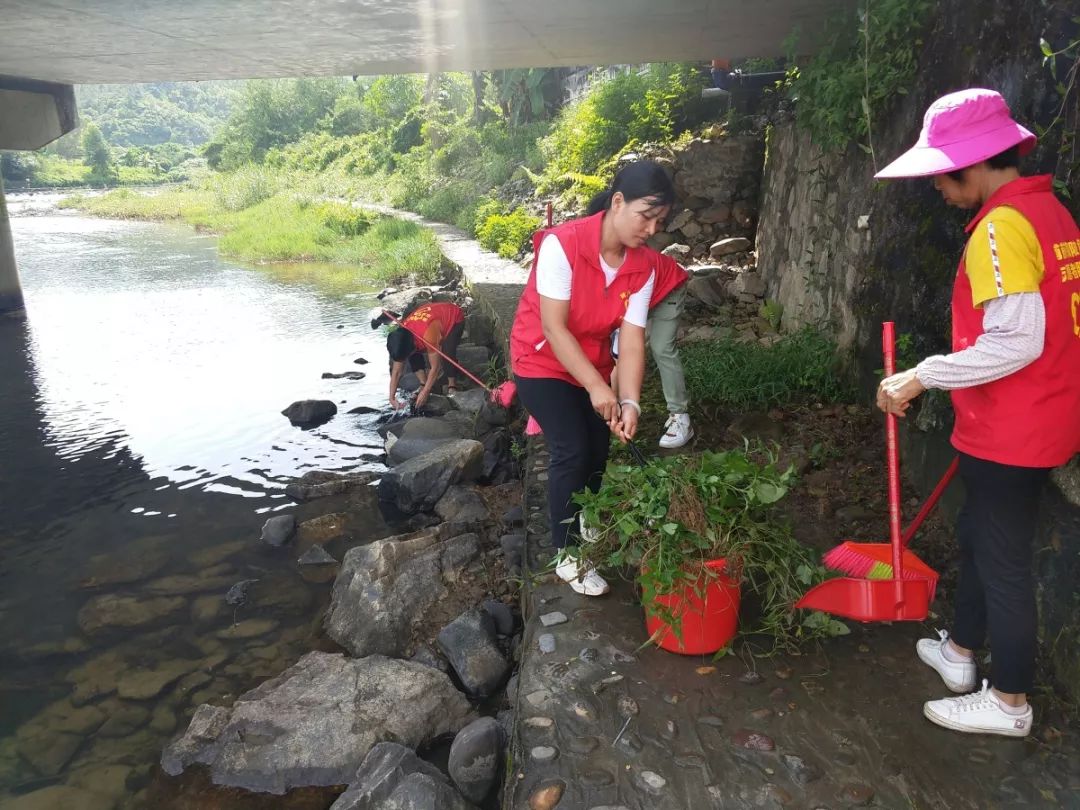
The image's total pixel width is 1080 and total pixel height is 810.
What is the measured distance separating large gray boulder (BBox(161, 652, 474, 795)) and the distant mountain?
91.3 metres

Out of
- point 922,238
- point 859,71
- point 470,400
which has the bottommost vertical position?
point 470,400

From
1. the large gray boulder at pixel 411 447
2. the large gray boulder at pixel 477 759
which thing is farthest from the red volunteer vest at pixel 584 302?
the large gray boulder at pixel 411 447

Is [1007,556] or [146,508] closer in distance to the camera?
[1007,556]

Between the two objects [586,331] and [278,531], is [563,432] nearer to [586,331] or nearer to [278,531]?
[586,331]

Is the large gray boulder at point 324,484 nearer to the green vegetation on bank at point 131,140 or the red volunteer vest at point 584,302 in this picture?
the red volunteer vest at point 584,302

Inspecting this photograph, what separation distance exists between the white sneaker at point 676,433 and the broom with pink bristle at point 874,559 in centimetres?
186

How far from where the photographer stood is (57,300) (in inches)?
561

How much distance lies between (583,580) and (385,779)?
0.98m

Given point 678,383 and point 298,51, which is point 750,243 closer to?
point 678,383

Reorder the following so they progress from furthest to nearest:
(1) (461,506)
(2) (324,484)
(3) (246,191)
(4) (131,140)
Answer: (4) (131,140), (3) (246,191), (2) (324,484), (1) (461,506)

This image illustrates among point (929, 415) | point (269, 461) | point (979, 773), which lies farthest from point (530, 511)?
point (269, 461)

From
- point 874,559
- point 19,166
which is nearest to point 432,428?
point 874,559

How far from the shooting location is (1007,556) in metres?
2.23

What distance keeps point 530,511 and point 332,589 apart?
132 centimetres
